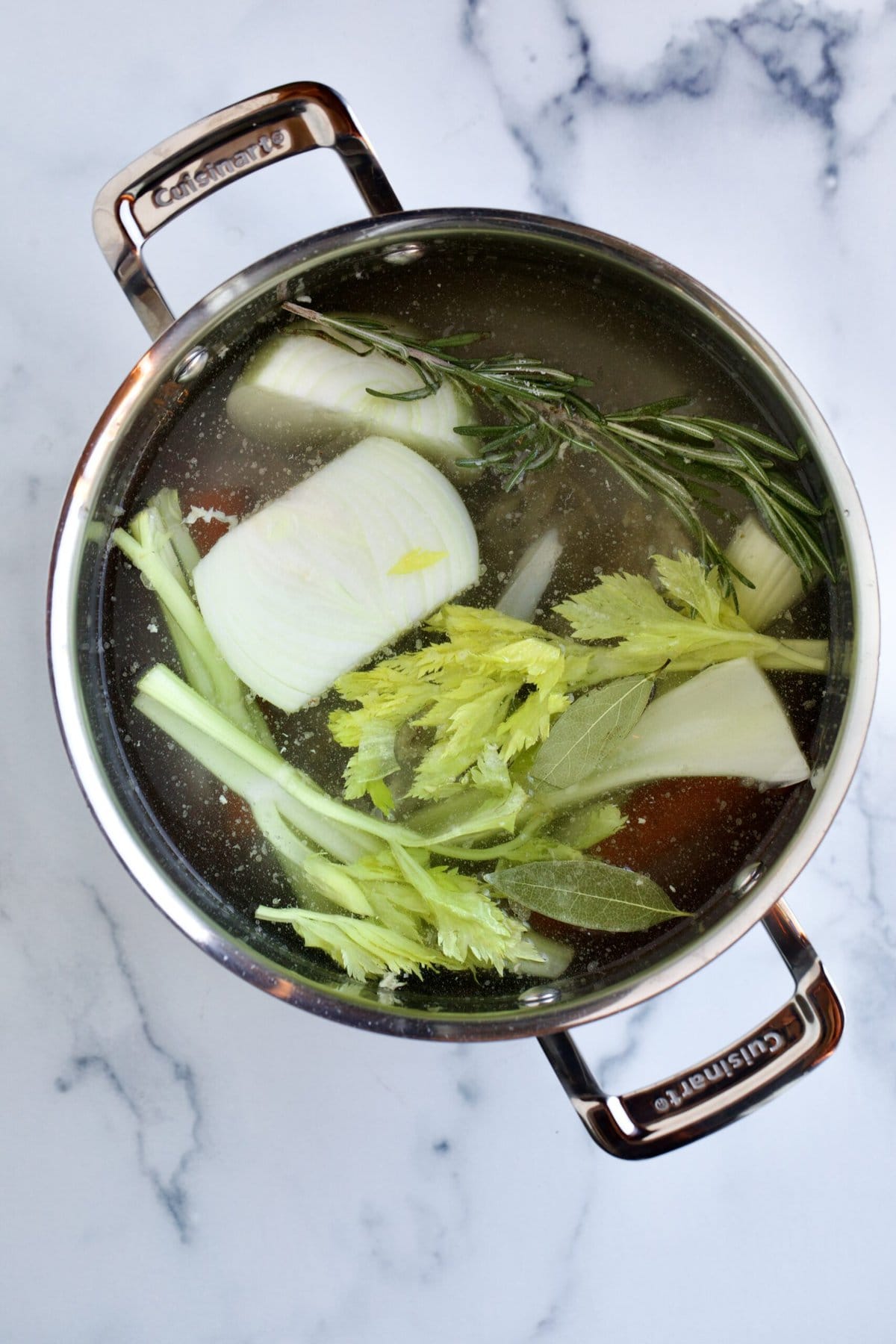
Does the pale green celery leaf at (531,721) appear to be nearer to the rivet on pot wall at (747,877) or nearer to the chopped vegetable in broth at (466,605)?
the chopped vegetable in broth at (466,605)

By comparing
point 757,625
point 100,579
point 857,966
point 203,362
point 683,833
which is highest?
point 203,362

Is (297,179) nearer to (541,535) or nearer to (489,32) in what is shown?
(489,32)

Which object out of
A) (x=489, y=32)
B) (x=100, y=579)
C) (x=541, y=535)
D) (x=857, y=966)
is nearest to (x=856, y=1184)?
(x=857, y=966)

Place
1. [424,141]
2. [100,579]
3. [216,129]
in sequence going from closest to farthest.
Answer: [216,129] < [100,579] < [424,141]

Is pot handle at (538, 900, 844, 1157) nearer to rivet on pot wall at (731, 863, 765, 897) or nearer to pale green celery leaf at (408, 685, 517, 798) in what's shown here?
rivet on pot wall at (731, 863, 765, 897)

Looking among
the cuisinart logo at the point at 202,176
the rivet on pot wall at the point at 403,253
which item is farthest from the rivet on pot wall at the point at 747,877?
the cuisinart logo at the point at 202,176
